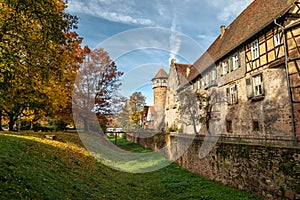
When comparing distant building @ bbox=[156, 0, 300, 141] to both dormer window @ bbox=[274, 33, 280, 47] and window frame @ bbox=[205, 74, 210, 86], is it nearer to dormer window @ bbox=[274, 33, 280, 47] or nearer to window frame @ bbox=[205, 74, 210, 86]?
dormer window @ bbox=[274, 33, 280, 47]

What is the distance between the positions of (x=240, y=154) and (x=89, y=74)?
13695 mm

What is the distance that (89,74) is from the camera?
1806cm

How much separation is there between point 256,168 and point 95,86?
14.1 meters

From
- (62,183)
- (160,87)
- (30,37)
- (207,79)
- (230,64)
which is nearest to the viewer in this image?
(30,37)

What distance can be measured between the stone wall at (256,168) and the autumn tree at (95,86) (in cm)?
973

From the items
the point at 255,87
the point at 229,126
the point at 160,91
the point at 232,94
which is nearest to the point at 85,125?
the point at 229,126

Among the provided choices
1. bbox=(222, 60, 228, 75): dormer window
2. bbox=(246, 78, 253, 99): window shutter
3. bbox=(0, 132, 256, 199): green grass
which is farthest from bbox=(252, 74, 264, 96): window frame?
bbox=(0, 132, 256, 199): green grass

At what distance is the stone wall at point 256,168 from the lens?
6.88 m

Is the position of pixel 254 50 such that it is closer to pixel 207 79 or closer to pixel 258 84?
pixel 258 84

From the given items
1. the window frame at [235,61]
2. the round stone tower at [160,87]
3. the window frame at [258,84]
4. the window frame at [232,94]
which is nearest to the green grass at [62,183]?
the window frame at [258,84]

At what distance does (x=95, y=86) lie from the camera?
18328mm

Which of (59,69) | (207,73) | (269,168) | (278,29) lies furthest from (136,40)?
(207,73)

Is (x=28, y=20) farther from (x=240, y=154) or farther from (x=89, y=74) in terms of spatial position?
(x=89, y=74)

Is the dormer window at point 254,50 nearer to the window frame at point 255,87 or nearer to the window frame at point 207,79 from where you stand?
the window frame at point 255,87
